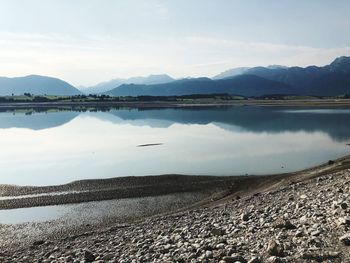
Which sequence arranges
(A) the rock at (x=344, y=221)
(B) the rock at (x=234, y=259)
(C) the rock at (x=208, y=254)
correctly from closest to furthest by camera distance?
(B) the rock at (x=234, y=259)
(C) the rock at (x=208, y=254)
(A) the rock at (x=344, y=221)

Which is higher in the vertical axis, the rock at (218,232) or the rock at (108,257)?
the rock at (218,232)

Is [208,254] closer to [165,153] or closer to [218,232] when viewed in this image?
[218,232]

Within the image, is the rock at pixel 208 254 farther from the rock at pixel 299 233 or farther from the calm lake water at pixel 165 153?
the calm lake water at pixel 165 153

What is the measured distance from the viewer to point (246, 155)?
54.3 m

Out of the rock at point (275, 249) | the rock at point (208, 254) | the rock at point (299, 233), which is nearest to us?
the rock at point (275, 249)

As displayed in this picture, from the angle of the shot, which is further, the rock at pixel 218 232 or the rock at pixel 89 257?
Result: the rock at pixel 218 232

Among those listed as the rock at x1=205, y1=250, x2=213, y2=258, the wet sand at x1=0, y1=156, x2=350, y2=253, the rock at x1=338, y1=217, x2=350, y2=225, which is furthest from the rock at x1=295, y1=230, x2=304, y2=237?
the wet sand at x1=0, y1=156, x2=350, y2=253

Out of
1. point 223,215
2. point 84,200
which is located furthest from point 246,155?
Result: point 223,215

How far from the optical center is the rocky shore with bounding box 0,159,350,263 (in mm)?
13781

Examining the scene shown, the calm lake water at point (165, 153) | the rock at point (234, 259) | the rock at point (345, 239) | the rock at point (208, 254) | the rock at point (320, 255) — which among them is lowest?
the calm lake water at point (165, 153)

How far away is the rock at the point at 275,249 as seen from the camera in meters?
13.5

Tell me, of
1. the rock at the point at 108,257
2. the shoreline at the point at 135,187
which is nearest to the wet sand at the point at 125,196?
the shoreline at the point at 135,187

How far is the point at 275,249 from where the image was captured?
44.6 ft

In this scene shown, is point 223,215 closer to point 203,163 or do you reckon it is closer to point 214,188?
point 214,188
